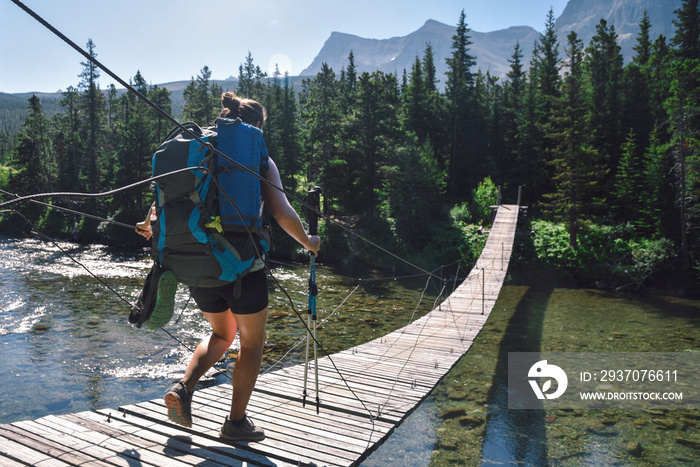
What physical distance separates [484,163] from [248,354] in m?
33.5

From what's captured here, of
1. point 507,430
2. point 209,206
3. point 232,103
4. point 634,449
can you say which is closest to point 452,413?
point 507,430

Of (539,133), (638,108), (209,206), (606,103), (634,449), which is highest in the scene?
(606,103)

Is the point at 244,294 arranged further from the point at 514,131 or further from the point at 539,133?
the point at 514,131

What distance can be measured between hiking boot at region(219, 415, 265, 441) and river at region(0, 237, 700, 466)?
0.88 metres

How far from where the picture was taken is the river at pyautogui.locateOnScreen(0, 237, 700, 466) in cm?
665

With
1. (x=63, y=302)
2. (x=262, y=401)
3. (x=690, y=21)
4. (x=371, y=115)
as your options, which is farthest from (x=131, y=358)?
(x=690, y=21)

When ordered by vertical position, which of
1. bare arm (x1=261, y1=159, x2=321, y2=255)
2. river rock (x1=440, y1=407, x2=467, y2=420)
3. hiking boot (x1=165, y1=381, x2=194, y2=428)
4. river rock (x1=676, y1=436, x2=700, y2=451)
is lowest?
river rock (x1=676, y1=436, x2=700, y2=451)

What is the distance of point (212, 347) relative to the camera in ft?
10.1

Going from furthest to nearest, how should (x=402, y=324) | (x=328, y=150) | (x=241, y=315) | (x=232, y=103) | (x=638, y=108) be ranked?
(x=328, y=150)
(x=638, y=108)
(x=402, y=324)
(x=232, y=103)
(x=241, y=315)

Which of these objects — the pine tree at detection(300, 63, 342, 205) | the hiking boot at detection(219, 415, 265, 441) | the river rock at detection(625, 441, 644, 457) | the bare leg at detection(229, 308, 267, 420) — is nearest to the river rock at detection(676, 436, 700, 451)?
the river rock at detection(625, 441, 644, 457)

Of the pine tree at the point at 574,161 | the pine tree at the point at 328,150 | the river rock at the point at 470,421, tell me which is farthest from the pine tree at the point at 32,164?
the river rock at the point at 470,421

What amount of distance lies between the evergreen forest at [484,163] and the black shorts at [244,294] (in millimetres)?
14353

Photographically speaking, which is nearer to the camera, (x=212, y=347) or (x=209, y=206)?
(x=209, y=206)

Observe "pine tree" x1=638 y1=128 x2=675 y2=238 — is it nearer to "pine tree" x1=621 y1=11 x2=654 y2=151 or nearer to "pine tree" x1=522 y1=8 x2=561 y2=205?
"pine tree" x1=621 y1=11 x2=654 y2=151
